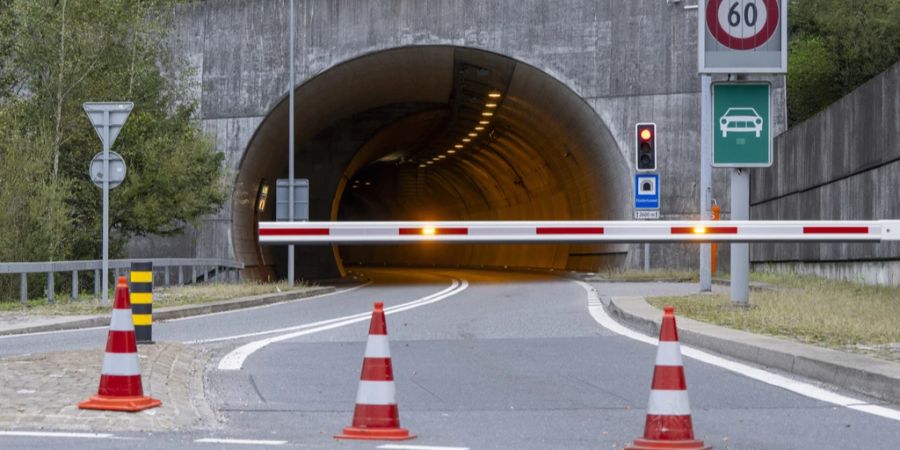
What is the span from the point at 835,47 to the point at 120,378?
117ft

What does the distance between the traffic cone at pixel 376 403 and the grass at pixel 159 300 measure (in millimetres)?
12612

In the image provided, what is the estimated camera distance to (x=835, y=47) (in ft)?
132

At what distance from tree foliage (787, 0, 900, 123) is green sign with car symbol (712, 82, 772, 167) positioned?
837 inches

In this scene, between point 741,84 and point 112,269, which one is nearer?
point 741,84

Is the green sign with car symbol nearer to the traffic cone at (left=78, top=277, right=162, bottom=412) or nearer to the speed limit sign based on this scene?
the speed limit sign

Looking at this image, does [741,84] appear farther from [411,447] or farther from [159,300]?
[159,300]

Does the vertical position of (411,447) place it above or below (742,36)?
below

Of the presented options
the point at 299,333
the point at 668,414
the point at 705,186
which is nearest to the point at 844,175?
the point at 705,186

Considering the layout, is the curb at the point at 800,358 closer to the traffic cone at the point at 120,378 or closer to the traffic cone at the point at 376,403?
the traffic cone at the point at 376,403

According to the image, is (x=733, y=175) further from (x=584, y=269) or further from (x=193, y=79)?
(x=584, y=269)

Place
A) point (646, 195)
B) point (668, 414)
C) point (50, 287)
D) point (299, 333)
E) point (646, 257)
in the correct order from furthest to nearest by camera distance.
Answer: point (646, 257), point (646, 195), point (50, 287), point (299, 333), point (668, 414)

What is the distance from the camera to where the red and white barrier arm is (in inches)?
414

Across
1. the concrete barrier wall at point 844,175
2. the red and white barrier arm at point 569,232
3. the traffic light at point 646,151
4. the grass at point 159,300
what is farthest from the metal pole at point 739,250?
the traffic light at point 646,151

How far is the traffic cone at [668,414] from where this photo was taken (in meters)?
7.10
